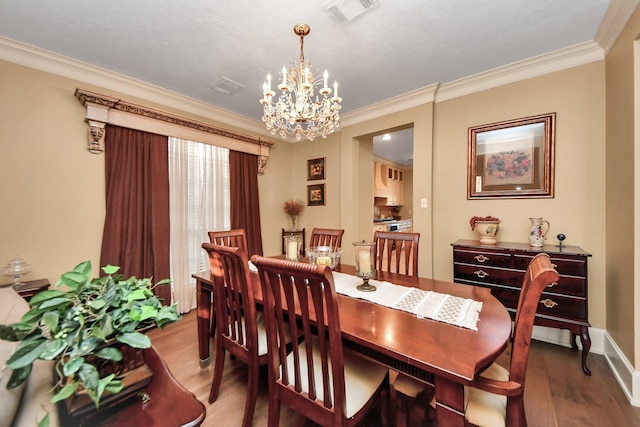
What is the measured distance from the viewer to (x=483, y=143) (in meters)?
2.51

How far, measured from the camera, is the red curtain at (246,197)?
133 inches

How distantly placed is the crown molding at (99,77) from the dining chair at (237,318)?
230cm

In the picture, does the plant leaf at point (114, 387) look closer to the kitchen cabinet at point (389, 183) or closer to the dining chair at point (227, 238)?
the dining chair at point (227, 238)

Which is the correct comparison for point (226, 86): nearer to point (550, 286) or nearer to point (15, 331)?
point (15, 331)

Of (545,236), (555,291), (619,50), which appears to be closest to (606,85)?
(619,50)

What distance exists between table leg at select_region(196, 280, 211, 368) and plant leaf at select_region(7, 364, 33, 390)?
4.39 ft

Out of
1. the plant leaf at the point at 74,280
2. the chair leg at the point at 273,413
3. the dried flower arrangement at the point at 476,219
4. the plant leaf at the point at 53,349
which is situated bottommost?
the chair leg at the point at 273,413

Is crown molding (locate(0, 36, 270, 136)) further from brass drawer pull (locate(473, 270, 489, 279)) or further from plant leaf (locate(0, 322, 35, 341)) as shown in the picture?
brass drawer pull (locate(473, 270, 489, 279))

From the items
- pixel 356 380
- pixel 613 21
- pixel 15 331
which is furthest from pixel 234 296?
pixel 613 21

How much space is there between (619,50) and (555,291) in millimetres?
1828

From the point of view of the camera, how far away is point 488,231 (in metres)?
2.27

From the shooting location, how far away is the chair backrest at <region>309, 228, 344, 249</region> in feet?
7.66

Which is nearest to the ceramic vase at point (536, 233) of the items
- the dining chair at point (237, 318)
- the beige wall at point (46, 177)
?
the dining chair at point (237, 318)

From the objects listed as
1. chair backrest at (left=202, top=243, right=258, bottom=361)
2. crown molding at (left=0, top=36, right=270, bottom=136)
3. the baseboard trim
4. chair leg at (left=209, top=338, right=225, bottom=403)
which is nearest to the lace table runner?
chair backrest at (left=202, top=243, right=258, bottom=361)
